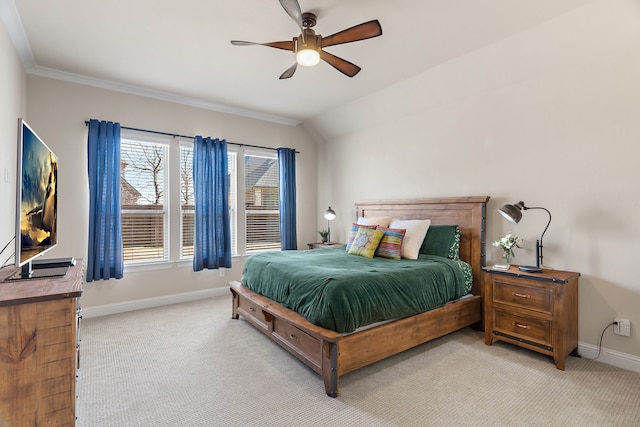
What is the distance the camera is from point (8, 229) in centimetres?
247

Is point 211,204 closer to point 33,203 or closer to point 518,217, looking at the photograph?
point 33,203

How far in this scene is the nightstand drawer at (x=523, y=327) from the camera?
2.49 metres

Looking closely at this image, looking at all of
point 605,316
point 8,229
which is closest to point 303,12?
point 8,229

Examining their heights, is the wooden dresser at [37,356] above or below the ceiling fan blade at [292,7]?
below

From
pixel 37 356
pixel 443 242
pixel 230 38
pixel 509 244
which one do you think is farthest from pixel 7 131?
pixel 509 244

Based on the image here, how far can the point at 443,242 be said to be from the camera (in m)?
3.37

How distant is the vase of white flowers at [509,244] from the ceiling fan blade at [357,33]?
2110mm

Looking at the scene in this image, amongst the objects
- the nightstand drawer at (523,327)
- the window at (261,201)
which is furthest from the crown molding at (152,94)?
the nightstand drawer at (523,327)

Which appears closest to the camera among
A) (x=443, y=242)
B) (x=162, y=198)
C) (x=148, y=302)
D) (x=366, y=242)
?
(x=443, y=242)

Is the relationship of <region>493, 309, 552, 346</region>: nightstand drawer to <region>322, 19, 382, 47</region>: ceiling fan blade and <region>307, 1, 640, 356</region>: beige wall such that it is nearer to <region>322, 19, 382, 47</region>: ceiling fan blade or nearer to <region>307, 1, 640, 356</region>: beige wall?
<region>307, 1, 640, 356</region>: beige wall

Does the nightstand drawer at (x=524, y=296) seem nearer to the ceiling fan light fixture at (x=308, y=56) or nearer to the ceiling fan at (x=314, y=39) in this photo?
the ceiling fan at (x=314, y=39)

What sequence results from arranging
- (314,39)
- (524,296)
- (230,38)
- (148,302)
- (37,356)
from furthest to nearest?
(148,302) → (230,38) → (524,296) → (314,39) → (37,356)

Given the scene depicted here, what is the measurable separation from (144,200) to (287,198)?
204 centimetres

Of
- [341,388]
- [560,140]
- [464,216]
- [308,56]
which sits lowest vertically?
[341,388]
